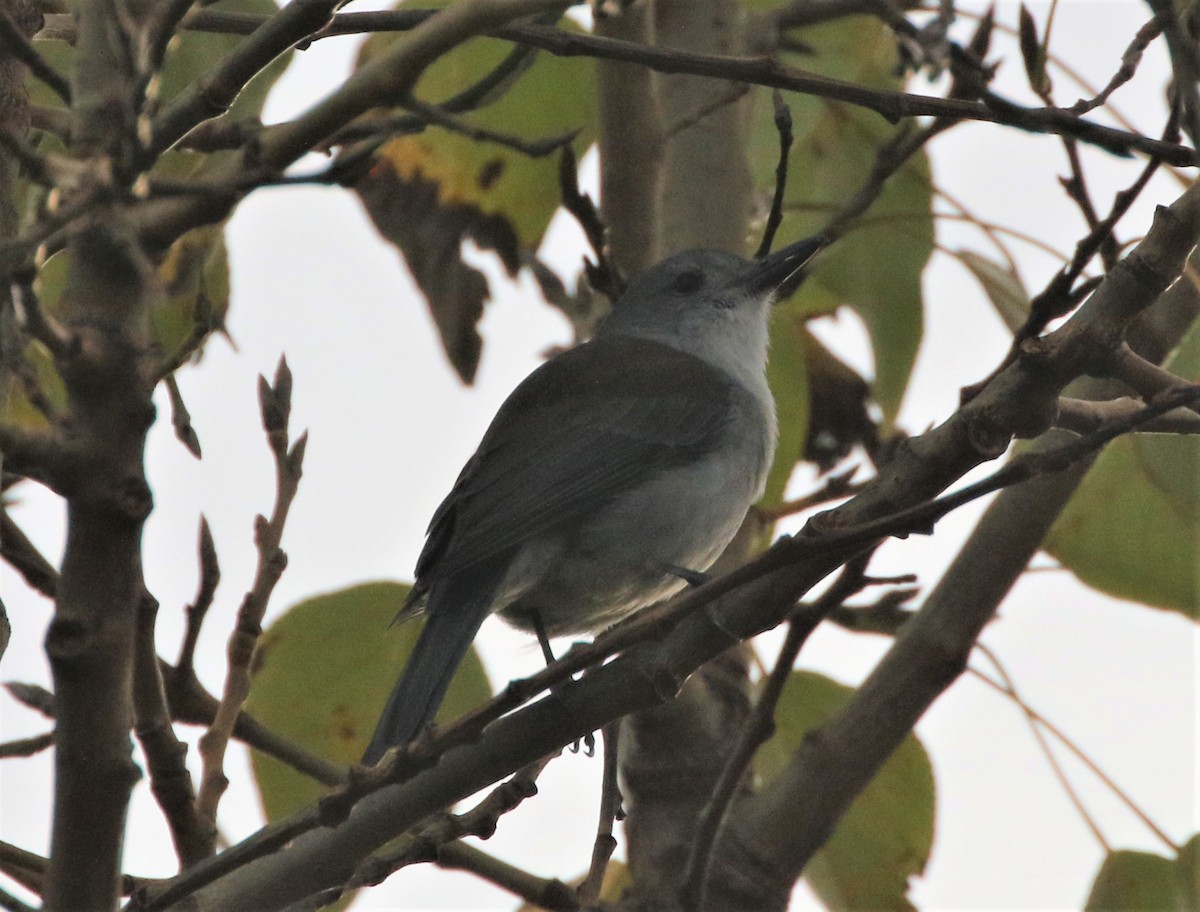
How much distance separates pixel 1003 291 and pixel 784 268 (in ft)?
3.96

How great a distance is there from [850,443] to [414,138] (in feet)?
5.88

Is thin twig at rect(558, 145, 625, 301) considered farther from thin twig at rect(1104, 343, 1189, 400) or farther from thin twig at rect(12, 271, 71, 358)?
thin twig at rect(12, 271, 71, 358)

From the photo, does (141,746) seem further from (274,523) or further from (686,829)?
(686,829)

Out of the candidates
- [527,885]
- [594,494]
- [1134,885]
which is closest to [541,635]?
Answer: [594,494]

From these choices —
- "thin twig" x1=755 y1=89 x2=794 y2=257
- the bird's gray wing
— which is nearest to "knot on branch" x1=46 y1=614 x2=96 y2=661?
"thin twig" x1=755 y1=89 x2=794 y2=257

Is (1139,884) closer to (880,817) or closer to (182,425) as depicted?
(880,817)

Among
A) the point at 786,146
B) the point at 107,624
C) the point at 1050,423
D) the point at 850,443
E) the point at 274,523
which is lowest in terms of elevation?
the point at 107,624

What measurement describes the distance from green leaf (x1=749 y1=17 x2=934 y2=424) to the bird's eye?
1.16ft

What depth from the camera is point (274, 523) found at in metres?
2.78

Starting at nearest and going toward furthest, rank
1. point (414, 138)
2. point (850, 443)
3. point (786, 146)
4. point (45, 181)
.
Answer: point (45, 181) → point (786, 146) → point (414, 138) → point (850, 443)

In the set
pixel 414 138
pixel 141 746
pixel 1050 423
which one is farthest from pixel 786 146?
pixel 141 746

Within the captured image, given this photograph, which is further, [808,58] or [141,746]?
[808,58]

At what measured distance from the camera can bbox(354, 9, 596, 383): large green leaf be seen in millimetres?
4324

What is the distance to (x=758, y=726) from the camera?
2.87m
